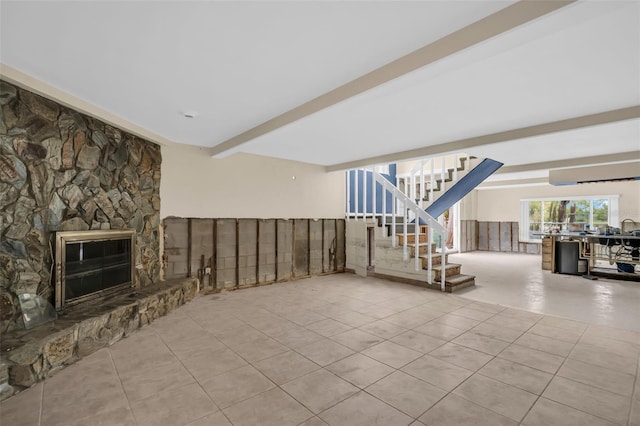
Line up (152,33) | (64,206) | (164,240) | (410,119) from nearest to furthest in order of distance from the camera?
(152,33) < (64,206) < (410,119) < (164,240)

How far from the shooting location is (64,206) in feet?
10.2

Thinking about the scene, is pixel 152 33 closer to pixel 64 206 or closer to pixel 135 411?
pixel 64 206

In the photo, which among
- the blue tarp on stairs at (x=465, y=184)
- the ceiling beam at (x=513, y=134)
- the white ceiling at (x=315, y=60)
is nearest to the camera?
the white ceiling at (x=315, y=60)

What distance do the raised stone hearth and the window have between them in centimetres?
1008

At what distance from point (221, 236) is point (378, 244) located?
324 cm

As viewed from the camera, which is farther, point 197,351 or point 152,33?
point 197,351

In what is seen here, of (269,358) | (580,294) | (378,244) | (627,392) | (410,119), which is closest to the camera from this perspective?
(627,392)

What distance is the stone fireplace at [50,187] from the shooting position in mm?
2588

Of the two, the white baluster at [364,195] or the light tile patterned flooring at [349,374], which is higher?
the white baluster at [364,195]

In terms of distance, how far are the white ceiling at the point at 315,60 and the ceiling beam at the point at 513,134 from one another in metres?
0.12

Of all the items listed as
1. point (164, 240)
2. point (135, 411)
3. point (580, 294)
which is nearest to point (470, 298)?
point (580, 294)

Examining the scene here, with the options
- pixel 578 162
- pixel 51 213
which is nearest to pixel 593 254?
pixel 578 162

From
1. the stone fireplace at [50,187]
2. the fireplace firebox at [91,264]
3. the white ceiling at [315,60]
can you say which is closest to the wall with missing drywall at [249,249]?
the stone fireplace at [50,187]

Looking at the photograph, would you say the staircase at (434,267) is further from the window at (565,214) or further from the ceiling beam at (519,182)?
the ceiling beam at (519,182)
